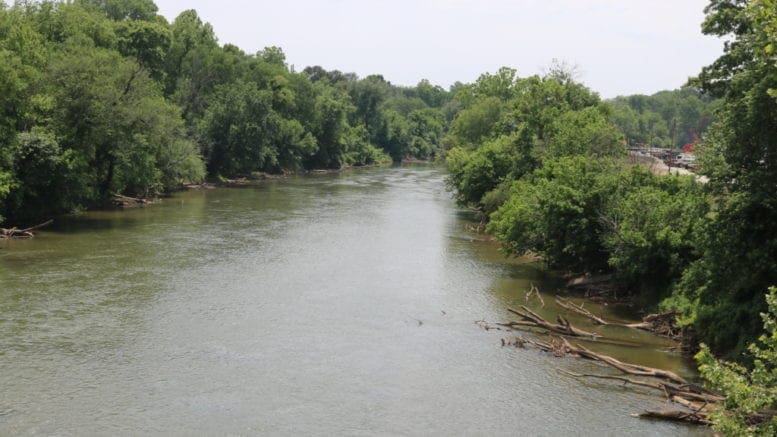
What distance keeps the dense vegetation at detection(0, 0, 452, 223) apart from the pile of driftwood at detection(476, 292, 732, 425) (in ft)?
105

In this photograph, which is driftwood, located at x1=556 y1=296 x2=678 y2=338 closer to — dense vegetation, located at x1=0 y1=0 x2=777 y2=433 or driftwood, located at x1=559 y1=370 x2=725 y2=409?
dense vegetation, located at x1=0 y1=0 x2=777 y2=433

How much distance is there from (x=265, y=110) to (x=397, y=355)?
7090 cm

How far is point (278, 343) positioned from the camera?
88.4 feet

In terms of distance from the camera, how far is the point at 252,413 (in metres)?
20.6

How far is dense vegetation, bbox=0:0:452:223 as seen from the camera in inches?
1906

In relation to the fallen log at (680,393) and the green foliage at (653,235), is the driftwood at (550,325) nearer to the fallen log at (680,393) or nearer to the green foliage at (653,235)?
the fallen log at (680,393)

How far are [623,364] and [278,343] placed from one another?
1207 centimetres

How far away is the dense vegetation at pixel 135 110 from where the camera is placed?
1906 inches

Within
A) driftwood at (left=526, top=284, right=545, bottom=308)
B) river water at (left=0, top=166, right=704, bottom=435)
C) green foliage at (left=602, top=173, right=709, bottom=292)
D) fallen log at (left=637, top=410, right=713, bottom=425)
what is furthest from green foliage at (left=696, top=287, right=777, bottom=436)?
driftwood at (left=526, top=284, right=545, bottom=308)

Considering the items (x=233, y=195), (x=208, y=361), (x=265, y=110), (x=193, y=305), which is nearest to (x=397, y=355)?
(x=208, y=361)

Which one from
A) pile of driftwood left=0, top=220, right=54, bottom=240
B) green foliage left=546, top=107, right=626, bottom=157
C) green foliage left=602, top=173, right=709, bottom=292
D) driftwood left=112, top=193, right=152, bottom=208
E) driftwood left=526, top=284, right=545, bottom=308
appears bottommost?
driftwood left=526, top=284, right=545, bottom=308

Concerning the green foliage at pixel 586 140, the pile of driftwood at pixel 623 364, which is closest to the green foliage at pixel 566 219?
the pile of driftwood at pixel 623 364

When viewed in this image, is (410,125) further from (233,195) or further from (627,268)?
(627,268)

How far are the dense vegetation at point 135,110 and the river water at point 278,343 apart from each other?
5.49 m
